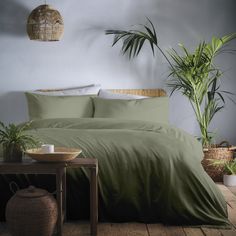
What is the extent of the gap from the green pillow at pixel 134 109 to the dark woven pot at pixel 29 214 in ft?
6.74

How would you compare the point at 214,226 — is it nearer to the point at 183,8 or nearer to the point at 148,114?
the point at 148,114

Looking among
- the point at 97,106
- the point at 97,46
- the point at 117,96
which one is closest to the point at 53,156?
the point at 97,106

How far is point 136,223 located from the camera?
3.30 meters

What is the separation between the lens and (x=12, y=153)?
2.95 meters

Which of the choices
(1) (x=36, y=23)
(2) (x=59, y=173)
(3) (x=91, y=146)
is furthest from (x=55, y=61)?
(2) (x=59, y=173)

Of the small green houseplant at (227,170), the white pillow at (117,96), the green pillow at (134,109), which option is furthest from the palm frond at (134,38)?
the small green houseplant at (227,170)

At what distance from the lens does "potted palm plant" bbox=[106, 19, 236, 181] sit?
496 centimetres

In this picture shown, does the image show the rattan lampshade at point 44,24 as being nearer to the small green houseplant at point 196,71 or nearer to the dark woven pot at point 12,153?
the small green houseplant at point 196,71

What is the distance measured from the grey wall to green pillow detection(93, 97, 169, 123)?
2.41ft

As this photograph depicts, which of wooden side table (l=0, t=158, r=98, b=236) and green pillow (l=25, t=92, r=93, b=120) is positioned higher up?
green pillow (l=25, t=92, r=93, b=120)

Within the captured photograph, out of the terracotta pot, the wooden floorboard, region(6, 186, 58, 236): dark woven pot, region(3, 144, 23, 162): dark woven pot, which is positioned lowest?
the terracotta pot

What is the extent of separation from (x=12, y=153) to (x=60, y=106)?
6.61ft

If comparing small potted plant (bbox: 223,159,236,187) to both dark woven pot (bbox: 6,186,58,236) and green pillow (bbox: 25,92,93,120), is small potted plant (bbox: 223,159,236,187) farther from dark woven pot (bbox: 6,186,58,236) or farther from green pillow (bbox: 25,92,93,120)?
dark woven pot (bbox: 6,186,58,236)

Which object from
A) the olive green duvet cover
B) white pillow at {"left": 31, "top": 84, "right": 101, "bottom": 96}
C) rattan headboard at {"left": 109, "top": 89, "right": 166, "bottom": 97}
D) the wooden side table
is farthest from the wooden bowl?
rattan headboard at {"left": 109, "top": 89, "right": 166, "bottom": 97}
